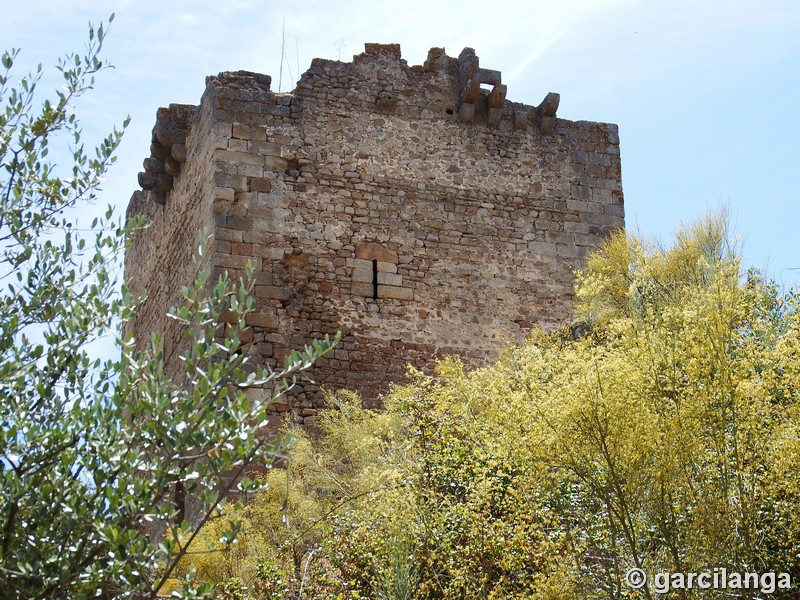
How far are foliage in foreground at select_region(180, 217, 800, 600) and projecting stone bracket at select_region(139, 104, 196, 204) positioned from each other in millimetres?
5053

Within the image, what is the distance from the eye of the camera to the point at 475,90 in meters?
14.7

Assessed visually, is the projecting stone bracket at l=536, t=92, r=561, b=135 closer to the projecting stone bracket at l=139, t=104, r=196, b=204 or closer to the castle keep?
the castle keep

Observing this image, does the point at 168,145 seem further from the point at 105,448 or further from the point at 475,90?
the point at 105,448

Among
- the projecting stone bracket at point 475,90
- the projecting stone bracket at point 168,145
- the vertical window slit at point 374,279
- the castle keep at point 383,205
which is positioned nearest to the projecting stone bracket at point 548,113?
the castle keep at point 383,205

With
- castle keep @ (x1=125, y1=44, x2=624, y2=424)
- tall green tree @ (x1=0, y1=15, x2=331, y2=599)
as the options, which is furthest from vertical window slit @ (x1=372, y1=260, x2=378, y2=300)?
tall green tree @ (x1=0, y1=15, x2=331, y2=599)

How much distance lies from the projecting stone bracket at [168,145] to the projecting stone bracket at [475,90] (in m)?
3.28

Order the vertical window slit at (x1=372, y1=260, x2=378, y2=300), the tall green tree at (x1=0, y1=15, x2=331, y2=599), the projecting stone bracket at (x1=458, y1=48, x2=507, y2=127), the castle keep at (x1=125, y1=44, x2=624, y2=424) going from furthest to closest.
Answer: the projecting stone bracket at (x1=458, y1=48, x2=507, y2=127)
the vertical window slit at (x1=372, y1=260, x2=378, y2=300)
the castle keep at (x1=125, y1=44, x2=624, y2=424)
the tall green tree at (x1=0, y1=15, x2=331, y2=599)

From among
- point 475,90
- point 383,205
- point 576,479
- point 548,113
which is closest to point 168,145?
point 383,205

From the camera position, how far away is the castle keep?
44.0 feet

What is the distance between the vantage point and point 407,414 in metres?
11.5

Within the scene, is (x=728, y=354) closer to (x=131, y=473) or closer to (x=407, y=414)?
(x=407, y=414)

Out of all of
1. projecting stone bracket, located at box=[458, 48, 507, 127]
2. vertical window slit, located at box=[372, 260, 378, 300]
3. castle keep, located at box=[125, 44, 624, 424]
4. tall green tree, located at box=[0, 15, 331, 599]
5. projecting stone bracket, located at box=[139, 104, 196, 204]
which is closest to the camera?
tall green tree, located at box=[0, 15, 331, 599]

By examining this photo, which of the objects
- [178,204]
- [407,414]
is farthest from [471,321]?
[178,204]

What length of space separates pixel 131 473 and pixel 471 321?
8.31 m
